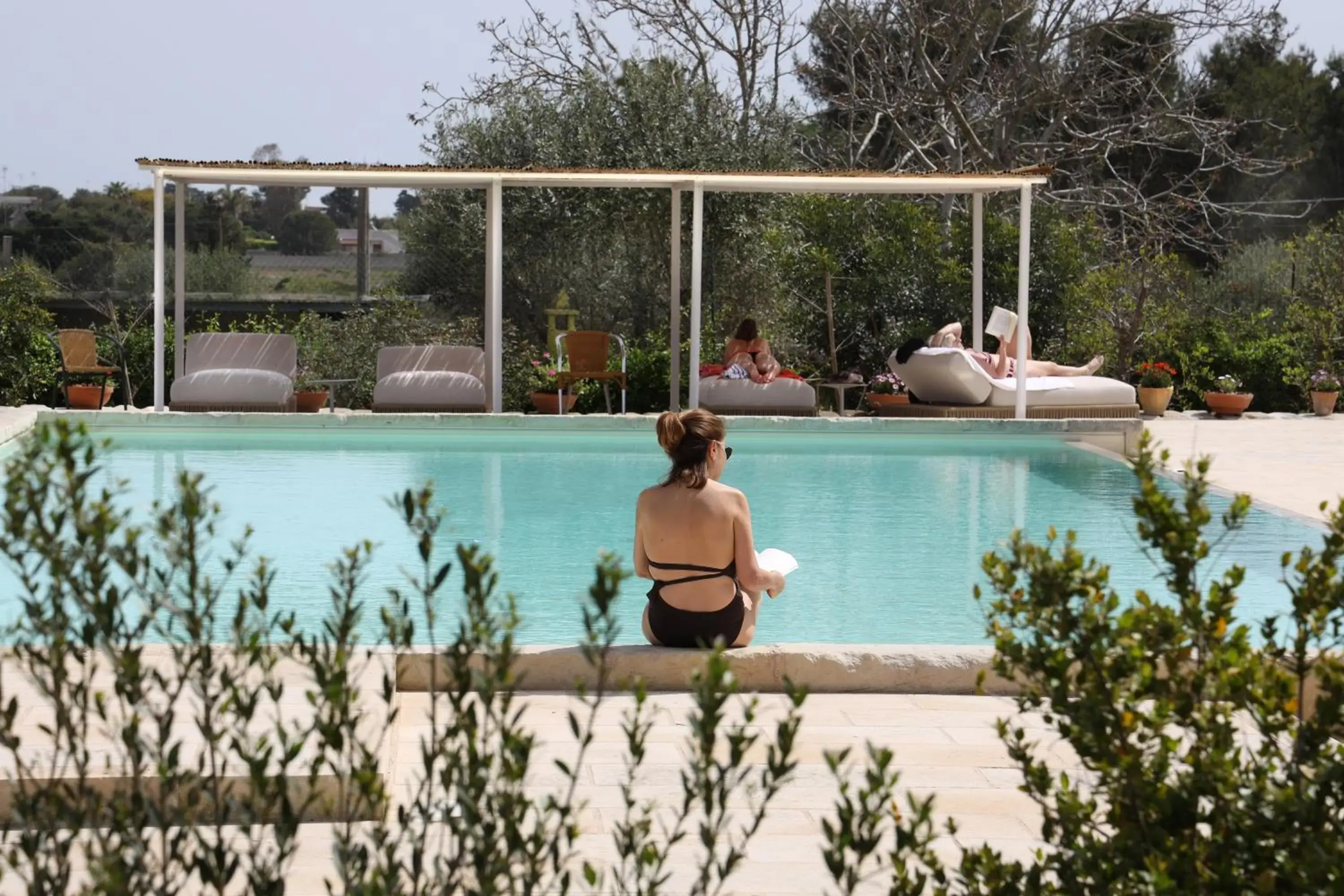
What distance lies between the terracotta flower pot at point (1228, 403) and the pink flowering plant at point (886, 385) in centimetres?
321

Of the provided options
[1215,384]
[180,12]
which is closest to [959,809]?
[1215,384]

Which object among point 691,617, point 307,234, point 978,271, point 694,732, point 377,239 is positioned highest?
point 377,239

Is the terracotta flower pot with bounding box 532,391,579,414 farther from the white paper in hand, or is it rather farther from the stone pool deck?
the white paper in hand

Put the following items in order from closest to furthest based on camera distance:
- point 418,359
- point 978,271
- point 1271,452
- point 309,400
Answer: point 1271,452 < point 418,359 < point 309,400 < point 978,271

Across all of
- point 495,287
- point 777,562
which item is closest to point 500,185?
point 495,287

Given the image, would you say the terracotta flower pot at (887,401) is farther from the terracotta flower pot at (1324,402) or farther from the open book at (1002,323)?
the terracotta flower pot at (1324,402)

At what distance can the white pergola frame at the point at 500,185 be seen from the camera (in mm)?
13805

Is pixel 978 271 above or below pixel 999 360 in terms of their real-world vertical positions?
above

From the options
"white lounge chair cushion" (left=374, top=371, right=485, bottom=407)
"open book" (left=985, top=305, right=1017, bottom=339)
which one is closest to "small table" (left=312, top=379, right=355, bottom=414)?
"white lounge chair cushion" (left=374, top=371, right=485, bottom=407)

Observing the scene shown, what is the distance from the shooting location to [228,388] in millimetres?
14227

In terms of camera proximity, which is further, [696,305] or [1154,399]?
[1154,399]

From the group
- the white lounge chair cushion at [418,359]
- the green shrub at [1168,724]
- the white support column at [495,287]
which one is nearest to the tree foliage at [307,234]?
the white lounge chair cushion at [418,359]

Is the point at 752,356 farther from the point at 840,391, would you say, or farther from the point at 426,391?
the point at 426,391

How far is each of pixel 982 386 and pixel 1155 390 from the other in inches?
108
